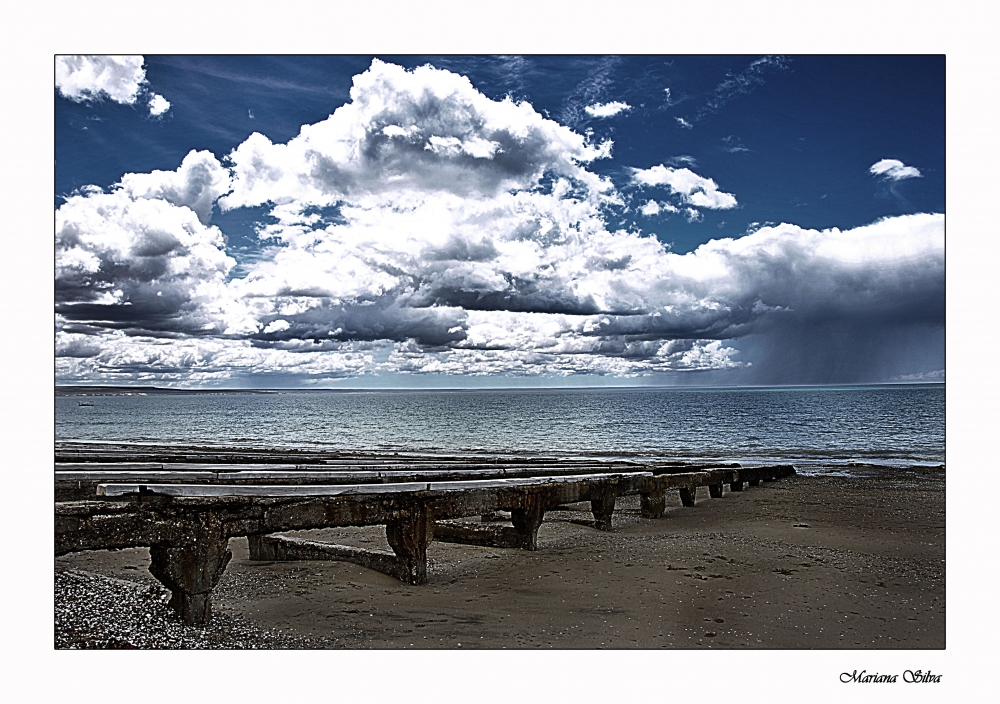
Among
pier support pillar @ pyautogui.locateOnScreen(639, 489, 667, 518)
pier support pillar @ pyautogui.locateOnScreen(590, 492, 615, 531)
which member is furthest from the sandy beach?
pier support pillar @ pyautogui.locateOnScreen(639, 489, 667, 518)

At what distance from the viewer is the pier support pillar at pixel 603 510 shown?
1117 centimetres

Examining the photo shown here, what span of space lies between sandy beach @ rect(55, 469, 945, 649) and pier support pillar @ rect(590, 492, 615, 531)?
0.39 meters

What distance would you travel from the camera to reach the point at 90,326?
407 inches

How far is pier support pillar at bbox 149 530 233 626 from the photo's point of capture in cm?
616

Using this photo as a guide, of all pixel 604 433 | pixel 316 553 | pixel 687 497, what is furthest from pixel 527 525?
pixel 604 433

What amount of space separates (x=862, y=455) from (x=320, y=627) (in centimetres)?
3656

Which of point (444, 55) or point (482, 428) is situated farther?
point (482, 428)

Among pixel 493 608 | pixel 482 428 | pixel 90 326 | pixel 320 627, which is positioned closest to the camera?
pixel 320 627

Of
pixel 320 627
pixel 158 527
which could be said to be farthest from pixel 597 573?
pixel 158 527

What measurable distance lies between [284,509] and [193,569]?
92cm

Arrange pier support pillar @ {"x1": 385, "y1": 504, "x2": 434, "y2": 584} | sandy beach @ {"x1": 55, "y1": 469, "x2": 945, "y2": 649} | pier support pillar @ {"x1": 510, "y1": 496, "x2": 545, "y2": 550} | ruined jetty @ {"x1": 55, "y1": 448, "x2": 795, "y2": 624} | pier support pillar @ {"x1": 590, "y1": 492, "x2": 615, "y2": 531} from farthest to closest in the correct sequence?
pier support pillar @ {"x1": 590, "y1": 492, "x2": 615, "y2": 531}, pier support pillar @ {"x1": 510, "y1": 496, "x2": 545, "y2": 550}, pier support pillar @ {"x1": 385, "y1": 504, "x2": 434, "y2": 584}, sandy beach @ {"x1": 55, "y1": 469, "x2": 945, "y2": 649}, ruined jetty @ {"x1": 55, "y1": 448, "x2": 795, "y2": 624}

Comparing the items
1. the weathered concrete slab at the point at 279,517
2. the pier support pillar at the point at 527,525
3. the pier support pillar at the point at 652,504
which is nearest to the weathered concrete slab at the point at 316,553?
the weathered concrete slab at the point at 279,517

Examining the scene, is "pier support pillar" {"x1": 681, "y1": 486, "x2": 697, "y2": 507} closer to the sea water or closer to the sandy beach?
the sandy beach
